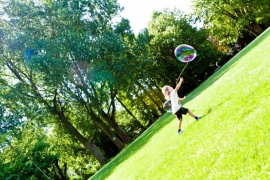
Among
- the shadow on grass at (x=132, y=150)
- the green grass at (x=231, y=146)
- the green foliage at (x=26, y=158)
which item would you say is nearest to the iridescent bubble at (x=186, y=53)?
the green grass at (x=231, y=146)

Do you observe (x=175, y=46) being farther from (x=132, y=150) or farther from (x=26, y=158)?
(x=26, y=158)

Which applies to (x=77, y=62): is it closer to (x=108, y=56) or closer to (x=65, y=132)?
(x=108, y=56)

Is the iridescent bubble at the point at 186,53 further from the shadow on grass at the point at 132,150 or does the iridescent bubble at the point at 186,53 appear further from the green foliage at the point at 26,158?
the green foliage at the point at 26,158

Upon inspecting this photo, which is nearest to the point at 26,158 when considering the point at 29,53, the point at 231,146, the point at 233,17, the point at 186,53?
the point at 29,53

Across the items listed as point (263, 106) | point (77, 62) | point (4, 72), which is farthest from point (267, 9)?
point (263, 106)

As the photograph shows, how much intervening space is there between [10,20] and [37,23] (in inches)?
128

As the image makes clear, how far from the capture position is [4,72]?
39594 mm

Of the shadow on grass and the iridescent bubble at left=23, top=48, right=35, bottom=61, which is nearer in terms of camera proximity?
the shadow on grass

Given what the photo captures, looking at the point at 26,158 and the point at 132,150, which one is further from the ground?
the point at 26,158

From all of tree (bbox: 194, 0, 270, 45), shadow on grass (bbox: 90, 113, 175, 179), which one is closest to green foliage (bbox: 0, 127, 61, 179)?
shadow on grass (bbox: 90, 113, 175, 179)

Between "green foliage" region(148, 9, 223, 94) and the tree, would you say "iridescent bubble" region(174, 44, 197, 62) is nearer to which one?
"green foliage" region(148, 9, 223, 94)

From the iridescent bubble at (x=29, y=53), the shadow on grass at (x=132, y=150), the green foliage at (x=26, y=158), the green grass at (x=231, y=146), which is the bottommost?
the green grass at (x=231, y=146)

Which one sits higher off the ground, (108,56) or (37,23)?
(37,23)

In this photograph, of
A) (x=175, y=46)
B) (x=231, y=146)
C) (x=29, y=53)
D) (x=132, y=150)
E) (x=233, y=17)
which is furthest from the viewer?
(x=233, y=17)
